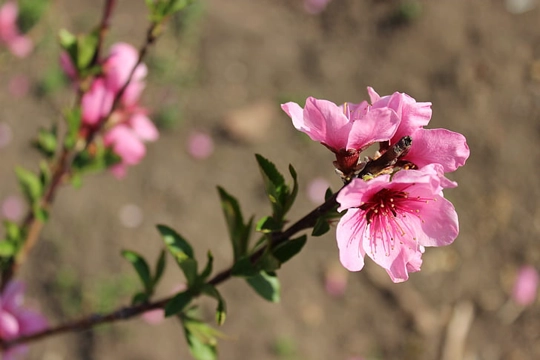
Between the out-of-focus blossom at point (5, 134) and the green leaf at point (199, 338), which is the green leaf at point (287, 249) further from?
the out-of-focus blossom at point (5, 134)

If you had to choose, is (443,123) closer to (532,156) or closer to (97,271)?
(532,156)

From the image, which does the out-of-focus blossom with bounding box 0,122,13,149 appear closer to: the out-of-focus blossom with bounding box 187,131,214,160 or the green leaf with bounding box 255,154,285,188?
the out-of-focus blossom with bounding box 187,131,214,160

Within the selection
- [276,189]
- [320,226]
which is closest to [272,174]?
[276,189]

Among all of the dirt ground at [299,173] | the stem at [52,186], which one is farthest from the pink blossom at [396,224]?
the dirt ground at [299,173]

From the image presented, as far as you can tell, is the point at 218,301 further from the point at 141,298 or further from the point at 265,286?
the point at 141,298

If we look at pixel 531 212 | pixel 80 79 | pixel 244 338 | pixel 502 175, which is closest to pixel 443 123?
pixel 502 175

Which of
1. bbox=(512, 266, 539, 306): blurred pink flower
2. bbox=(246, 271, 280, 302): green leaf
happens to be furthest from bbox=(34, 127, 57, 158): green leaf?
bbox=(512, 266, 539, 306): blurred pink flower
